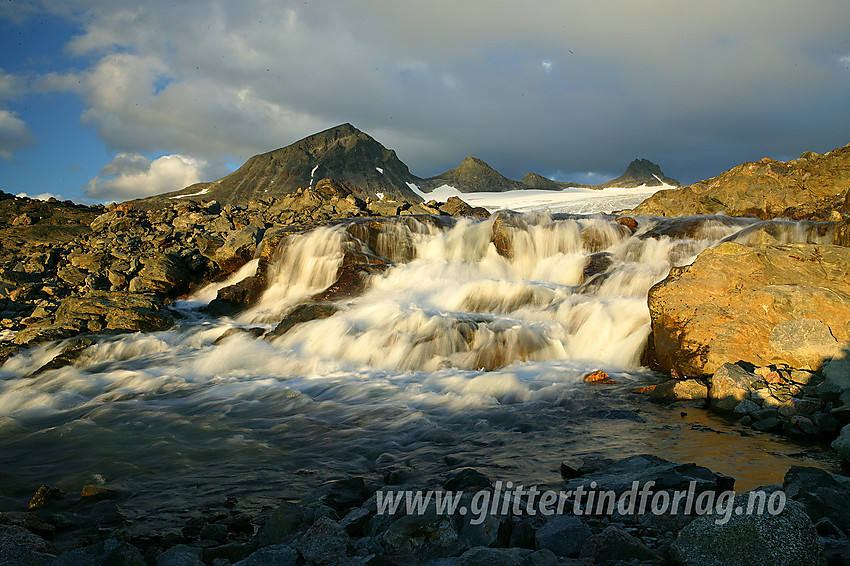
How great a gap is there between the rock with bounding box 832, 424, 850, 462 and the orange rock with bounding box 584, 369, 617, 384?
2.94 meters

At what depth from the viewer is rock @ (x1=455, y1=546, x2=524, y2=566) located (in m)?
2.01

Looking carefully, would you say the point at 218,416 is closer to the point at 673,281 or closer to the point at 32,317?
the point at 673,281

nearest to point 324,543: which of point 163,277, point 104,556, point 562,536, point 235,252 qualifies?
point 104,556

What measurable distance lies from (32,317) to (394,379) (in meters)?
9.32

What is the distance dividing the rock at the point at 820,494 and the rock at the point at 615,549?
3.02 ft

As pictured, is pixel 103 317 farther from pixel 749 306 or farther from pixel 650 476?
pixel 749 306

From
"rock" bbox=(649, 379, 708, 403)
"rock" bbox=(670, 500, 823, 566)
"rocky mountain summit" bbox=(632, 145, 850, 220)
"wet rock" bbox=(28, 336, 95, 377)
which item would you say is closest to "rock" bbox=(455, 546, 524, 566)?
"rock" bbox=(670, 500, 823, 566)

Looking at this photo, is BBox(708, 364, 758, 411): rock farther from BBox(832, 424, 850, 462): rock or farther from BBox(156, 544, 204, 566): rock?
BBox(156, 544, 204, 566): rock

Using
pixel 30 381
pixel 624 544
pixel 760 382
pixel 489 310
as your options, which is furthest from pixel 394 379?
pixel 30 381

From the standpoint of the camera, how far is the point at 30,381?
763 cm

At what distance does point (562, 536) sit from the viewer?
2.35 meters

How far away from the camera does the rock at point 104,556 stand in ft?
Answer: 7.35

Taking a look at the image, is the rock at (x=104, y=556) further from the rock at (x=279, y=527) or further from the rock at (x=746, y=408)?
the rock at (x=746, y=408)

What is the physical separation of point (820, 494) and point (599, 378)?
13.4ft
